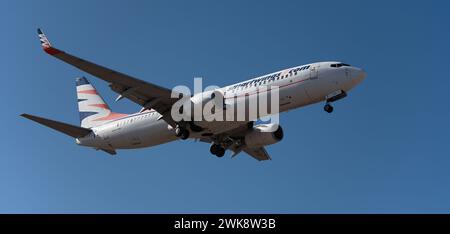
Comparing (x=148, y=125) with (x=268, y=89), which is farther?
(x=148, y=125)

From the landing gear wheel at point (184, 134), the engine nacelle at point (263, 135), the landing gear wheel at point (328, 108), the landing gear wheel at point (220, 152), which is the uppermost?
the engine nacelle at point (263, 135)

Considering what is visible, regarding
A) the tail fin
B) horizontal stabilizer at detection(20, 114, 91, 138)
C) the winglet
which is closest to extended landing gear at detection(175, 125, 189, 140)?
the tail fin

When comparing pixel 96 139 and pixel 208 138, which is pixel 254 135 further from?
pixel 96 139

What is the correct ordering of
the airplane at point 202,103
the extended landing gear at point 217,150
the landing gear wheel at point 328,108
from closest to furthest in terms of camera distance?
the airplane at point 202,103 < the landing gear wheel at point 328,108 < the extended landing gear at point 217,150

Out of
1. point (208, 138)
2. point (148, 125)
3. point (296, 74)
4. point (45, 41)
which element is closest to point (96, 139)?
point (148, 125)

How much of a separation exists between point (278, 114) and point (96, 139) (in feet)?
48.4

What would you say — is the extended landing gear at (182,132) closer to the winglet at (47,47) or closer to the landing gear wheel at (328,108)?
the landing gear wheel at (328,108)

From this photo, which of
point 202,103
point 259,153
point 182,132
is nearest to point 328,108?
point 202,103

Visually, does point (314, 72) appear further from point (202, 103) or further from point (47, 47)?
point (47, 47)

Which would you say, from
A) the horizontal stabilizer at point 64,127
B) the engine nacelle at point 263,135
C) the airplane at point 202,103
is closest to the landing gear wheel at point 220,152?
the airplane at point 202,103

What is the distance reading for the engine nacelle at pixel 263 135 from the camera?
49.2m

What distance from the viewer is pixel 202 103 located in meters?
43.9

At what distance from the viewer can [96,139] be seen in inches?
1960

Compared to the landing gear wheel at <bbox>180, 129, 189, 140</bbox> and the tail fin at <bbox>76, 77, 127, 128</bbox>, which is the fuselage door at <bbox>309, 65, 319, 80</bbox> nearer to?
the landing gear wheel at <bbox>180, 129, 189, 140</bbox>
